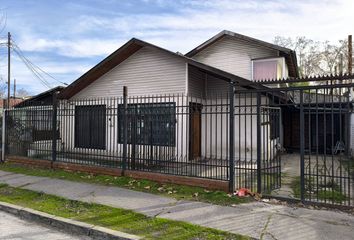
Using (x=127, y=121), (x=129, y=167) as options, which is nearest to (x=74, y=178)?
Result: (x=129, y=167)

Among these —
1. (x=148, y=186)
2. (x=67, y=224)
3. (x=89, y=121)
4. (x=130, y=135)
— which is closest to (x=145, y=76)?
(x=89, y=121)

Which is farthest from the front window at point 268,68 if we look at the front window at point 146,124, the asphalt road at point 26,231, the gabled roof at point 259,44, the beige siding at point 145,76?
the asphalt road at point 26,231

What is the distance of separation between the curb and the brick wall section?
10.7ft

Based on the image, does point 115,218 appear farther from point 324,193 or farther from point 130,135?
point 324,193

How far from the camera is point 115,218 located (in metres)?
6.27

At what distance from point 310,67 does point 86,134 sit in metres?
32.9

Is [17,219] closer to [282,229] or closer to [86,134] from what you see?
[282,229]

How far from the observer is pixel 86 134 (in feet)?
44.5

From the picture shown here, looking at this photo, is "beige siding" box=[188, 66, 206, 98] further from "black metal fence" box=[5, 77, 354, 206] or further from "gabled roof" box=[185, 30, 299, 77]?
"gabled roof" box=[185, 30, 299, 77]

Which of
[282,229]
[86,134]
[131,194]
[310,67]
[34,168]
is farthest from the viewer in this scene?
[310,67]

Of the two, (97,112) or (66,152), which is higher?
(97,112)

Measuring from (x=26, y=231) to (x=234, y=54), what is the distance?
14879mm

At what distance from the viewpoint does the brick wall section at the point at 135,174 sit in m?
8.28

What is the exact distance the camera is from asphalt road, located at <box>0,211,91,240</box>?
563 centimetres
